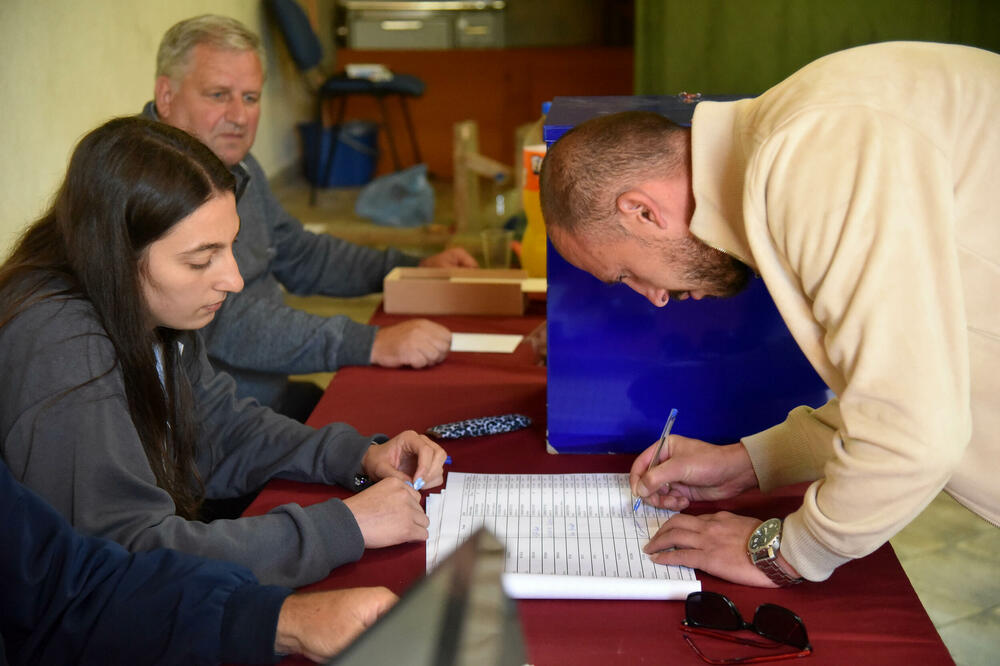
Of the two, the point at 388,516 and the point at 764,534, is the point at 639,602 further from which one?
the point at 388,516

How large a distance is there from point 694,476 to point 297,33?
5920 mm

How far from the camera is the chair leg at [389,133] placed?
7.39 metres

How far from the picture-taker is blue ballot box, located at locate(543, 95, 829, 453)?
143cm

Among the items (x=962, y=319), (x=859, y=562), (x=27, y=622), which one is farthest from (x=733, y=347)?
(x=27, y=622)

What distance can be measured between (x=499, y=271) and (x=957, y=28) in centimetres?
175

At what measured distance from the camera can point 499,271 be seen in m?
2.37

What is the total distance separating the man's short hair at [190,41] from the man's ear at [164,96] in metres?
0.02

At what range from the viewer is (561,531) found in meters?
1.23

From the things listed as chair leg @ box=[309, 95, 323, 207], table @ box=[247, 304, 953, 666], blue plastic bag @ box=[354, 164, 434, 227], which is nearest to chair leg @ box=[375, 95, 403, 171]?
chair leg @ box=[309, 95, 323, 207]

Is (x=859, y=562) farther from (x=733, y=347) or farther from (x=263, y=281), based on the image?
(x=263, y=281)

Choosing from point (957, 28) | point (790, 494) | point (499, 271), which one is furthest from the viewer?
point (957, 28)

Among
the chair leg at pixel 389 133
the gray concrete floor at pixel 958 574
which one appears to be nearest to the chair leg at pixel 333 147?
the chair leg at pixel 389 133

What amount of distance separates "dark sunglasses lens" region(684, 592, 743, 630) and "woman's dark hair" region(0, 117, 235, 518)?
27.4 inches

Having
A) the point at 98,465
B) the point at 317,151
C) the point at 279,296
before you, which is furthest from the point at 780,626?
the point at 317,151
